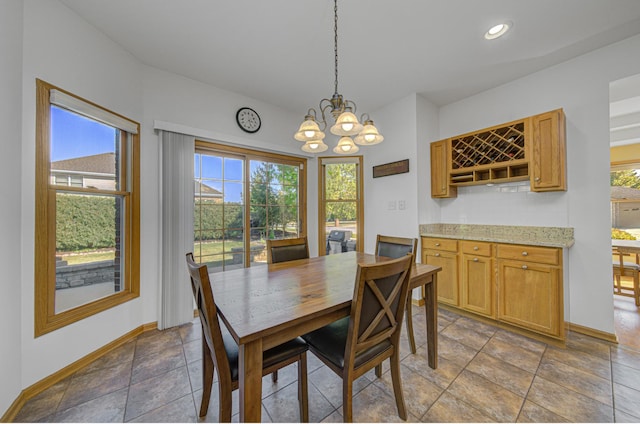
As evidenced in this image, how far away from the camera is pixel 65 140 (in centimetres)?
194

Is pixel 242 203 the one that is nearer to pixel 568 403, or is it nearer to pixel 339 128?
pixel 339 128

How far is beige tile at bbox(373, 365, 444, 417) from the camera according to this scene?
1.52 m

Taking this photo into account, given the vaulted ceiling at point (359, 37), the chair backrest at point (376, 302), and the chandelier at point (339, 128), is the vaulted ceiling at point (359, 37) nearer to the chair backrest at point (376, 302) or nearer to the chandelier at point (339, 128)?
the chandelier at point (339, 128)

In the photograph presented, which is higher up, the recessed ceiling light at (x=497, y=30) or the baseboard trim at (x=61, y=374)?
the recessed ceiling light at (x=497, y=30)

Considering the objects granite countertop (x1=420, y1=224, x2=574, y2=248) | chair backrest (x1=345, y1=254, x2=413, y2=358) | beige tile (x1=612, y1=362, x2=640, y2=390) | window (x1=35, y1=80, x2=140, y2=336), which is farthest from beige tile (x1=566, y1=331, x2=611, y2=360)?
window (x1=35, y1=80, x2=140, y2=336)

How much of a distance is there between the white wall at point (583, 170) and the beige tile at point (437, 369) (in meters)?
1.67

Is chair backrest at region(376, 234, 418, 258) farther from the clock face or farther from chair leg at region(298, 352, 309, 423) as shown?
the clock face

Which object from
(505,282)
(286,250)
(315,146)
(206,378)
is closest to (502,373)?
(505,282)

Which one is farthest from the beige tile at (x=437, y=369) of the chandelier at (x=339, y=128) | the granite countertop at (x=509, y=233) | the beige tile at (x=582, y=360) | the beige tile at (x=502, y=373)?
the chandelier at (x=339, y=128)

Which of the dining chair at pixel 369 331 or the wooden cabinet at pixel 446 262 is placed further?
the wooden cabinet at pixel 446 262

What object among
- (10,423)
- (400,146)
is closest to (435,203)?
(400,146)

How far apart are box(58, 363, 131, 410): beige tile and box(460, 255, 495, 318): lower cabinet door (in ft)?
10.9

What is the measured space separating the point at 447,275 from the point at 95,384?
3514 mm

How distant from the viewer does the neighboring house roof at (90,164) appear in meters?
1.92
